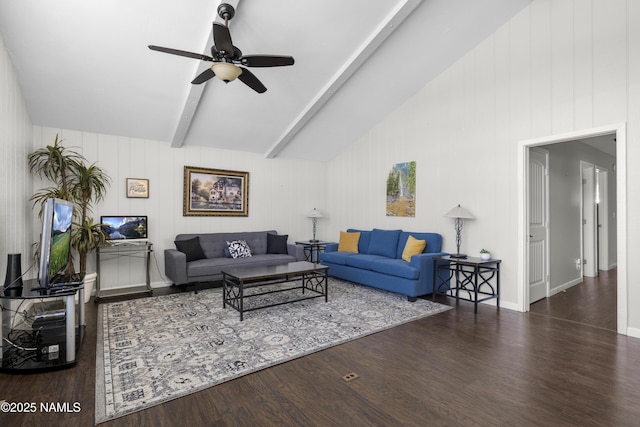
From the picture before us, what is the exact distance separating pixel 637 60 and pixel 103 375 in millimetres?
5420

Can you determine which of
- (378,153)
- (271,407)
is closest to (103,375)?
(271,407)

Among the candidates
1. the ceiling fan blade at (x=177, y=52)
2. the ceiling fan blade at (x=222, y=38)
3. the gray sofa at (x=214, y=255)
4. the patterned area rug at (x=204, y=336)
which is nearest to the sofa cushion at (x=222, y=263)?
the gray sofa at (x=214, y=255)

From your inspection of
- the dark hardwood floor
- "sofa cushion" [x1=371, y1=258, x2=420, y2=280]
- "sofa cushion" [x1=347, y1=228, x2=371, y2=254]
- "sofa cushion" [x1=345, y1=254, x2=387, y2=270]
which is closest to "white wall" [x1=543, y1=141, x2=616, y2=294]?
the dark hardwood floor

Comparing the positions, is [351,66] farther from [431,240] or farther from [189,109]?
[431,240]

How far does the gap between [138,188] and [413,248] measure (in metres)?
4.28

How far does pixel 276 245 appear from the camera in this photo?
6164mm

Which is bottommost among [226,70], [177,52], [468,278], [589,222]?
[468,278]

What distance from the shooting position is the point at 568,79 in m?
3.77

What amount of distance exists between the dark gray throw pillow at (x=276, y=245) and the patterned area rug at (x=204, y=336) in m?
1.46

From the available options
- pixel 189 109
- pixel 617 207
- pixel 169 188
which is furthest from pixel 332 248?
pixel 617 207

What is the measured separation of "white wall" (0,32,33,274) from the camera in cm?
326

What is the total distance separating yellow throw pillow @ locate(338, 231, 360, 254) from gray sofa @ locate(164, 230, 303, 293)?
76cm

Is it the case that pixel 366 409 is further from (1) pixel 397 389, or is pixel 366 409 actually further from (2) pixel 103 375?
(2) pixel 103 375

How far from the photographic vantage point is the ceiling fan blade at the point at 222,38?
2621mm
